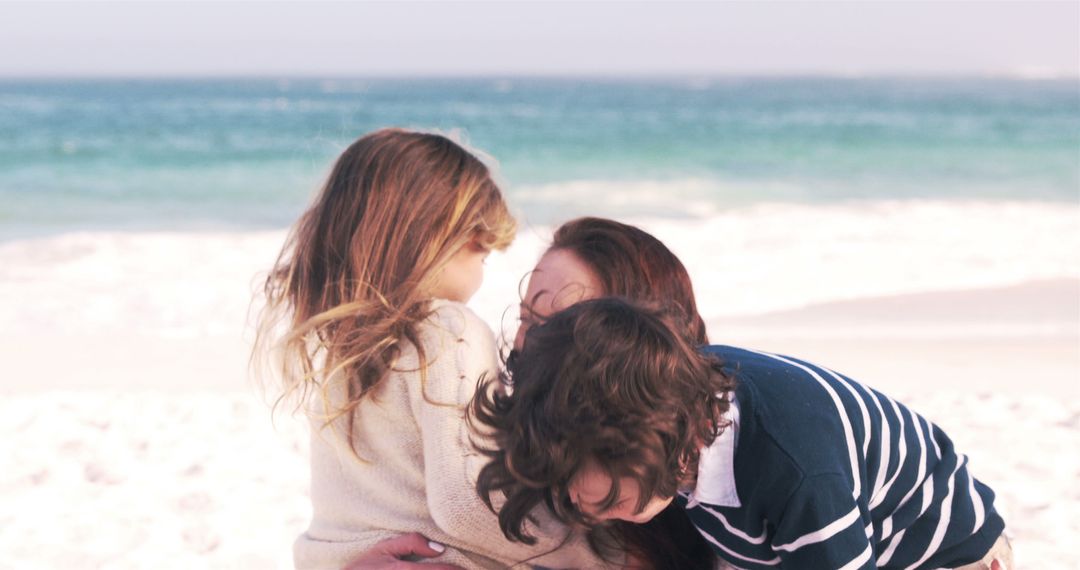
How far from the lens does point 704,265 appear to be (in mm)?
8148

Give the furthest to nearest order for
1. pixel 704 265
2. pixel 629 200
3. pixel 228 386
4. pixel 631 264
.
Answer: pixel 629 200 → pixel 704 265 → pixel 228 386 → pixel 631 264

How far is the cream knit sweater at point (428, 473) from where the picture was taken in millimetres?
2051

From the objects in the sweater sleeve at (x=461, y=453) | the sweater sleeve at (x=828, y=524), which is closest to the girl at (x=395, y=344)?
A: the sweater sleeve at (x=461, y=453)

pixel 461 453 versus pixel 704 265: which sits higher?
pixel 461 453

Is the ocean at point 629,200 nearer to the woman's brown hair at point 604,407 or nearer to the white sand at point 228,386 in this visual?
the white sand at point 228,386

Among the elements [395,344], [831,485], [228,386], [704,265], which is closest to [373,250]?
[395,344]

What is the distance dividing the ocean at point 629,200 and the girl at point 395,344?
0.23 m

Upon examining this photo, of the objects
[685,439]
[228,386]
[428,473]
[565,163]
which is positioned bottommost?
[565,163]

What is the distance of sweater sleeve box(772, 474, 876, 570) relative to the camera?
1.56 meters

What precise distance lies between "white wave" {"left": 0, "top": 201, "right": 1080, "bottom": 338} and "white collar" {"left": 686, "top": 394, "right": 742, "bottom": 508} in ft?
14.0

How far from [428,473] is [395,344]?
278 mm

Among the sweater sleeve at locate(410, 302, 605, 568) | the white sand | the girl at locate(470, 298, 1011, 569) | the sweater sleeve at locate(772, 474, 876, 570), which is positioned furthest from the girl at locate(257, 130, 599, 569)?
the white sand

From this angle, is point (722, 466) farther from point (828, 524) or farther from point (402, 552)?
point (402, 552)

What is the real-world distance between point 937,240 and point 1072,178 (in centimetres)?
667
